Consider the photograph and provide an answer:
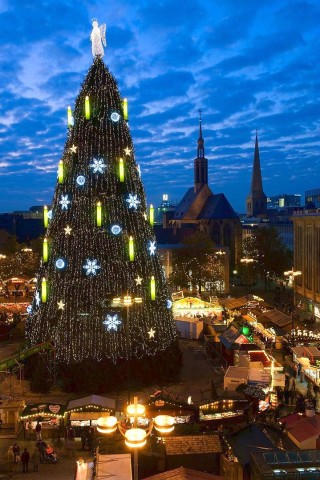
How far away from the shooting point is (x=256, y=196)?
160 meters

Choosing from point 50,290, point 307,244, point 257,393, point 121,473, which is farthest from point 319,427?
point 307,244

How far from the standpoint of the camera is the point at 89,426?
60.6ft

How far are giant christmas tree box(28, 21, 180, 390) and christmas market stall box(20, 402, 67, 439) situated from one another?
13.1ft

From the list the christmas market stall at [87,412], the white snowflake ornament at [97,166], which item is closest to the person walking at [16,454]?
the christmas market stall at [87,412]

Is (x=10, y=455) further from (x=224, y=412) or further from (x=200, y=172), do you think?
(x=200, y=172)

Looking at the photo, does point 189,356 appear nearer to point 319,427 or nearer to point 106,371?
point 106,371

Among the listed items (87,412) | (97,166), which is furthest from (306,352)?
(97,166)

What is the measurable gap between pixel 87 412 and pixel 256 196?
146661 mm

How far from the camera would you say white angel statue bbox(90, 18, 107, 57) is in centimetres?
2486

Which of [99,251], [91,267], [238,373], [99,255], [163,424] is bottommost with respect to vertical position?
[238,373]

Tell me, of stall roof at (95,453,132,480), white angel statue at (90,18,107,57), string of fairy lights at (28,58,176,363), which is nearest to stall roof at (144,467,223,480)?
stall roof at (95,453,132,480)

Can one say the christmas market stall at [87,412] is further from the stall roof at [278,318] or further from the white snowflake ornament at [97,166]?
the stall roof at [278,318]

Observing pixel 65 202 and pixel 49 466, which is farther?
pixel 65 202

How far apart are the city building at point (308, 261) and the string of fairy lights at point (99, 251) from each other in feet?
77.3
